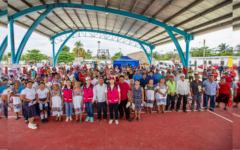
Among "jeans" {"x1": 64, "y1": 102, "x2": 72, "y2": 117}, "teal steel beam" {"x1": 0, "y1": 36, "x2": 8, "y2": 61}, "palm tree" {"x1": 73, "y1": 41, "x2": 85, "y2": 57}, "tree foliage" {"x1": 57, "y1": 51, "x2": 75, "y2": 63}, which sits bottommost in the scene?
"jeans" {"x1": 64, "y1": 102, "x2": 72, "y2": 117}

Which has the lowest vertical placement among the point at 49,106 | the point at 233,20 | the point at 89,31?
the point at 49,106

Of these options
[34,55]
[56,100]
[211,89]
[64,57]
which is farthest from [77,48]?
[211,89]

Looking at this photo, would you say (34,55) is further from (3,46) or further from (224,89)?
(224,89)

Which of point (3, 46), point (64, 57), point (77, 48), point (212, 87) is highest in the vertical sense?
point (77, 48)

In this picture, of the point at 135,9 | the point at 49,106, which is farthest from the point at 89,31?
the point at 49,106

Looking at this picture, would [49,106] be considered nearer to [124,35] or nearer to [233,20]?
[233,20]

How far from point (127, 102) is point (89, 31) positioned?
18139 millimetres

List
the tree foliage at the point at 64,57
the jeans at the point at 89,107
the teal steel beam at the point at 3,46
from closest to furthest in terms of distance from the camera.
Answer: the teal steel beam at the point at 3,46 → the jeans at the point at 89,107 → the tree foliage at the point at 64,57

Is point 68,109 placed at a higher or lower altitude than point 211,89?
lower

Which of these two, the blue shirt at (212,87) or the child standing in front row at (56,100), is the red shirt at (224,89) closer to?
the blue shirt at (212,87)

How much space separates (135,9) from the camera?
32.6ft

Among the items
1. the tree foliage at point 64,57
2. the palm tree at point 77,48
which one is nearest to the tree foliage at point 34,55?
the tree foliage at point 64,57

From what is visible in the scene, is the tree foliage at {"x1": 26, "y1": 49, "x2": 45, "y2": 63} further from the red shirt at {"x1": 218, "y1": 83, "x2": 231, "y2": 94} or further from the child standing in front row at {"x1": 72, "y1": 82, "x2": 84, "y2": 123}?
the red shirt at {"x1": 218, "y1": 83, "x2": 231, "y2": 94}

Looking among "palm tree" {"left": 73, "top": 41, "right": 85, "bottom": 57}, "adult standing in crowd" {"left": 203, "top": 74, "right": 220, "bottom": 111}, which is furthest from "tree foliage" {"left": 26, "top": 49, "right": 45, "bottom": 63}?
"adult standing in crowd" {"left": 203, "top": 74, "right": 220, "bottom": 111}
